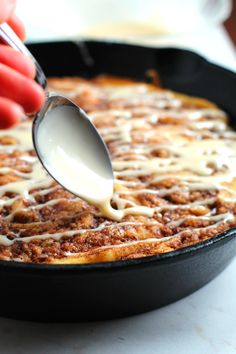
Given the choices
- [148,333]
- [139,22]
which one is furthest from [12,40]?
[139,22]

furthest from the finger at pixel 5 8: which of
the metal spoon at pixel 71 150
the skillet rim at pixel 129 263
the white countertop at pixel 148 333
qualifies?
the white countertop at pixel 148 333

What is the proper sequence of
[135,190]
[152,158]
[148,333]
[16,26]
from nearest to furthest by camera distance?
[148,333], [16,26], [135,190], [152,158]

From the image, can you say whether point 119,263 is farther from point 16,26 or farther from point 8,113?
point 16,26

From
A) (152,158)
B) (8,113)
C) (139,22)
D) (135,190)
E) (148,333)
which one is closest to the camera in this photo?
(8,113)

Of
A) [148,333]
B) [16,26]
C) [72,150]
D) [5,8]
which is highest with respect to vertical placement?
[5,8]

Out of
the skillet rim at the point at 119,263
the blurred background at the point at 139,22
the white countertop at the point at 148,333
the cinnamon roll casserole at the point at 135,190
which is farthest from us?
the blurred background at the point at 139,22

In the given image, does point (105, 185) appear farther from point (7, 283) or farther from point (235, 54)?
point (235, 54)

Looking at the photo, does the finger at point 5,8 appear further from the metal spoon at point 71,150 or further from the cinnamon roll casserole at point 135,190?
the cinnamon roll casserole at point 135,190

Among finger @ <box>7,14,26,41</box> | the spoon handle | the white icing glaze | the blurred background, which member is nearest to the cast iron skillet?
the white icing glaze
